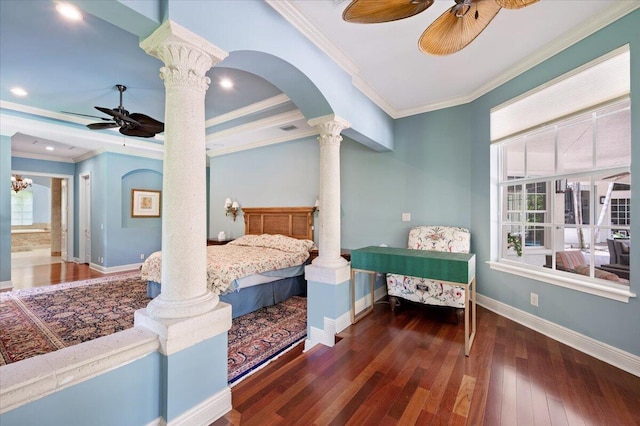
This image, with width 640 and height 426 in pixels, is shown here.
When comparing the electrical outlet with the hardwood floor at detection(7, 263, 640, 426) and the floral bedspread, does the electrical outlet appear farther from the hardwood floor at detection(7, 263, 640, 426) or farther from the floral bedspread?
the floral bedspread

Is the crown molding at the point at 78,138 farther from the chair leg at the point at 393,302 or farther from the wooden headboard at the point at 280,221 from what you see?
the chair leg at the point at 393,302

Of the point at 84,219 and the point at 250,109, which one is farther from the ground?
the point at 250,109

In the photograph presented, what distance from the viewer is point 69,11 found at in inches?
78.1

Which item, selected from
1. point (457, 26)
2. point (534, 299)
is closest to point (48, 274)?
point (457, 26)

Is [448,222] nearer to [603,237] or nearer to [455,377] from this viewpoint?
[603,237]

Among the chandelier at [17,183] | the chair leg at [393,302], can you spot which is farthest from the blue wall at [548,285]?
the chandelier at [17,183]

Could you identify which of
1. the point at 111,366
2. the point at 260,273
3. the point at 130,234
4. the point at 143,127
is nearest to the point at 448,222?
the point at 260,273

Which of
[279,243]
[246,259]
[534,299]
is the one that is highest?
[279,243]

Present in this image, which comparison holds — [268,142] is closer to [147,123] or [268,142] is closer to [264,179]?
[264,179]

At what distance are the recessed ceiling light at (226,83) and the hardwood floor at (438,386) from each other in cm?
296

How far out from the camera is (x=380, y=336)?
8.54ft

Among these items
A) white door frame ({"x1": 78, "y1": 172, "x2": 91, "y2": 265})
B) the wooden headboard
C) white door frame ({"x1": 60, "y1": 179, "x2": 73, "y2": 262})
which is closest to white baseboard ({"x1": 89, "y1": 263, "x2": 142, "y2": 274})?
white door frame ({"x1": 78, "y1": 172, "x2": 91, "y2": 265})

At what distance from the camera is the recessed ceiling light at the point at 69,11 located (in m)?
1.93

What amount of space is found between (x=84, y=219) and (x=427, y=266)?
8086 mm
